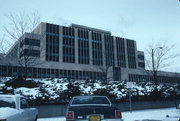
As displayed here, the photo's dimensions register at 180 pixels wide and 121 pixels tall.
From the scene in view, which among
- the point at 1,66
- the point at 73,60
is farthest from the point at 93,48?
the point at 1,66

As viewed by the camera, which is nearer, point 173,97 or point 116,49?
point 173,97

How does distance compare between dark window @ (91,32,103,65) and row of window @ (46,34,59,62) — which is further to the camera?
dark window @ (91,32,103,65)

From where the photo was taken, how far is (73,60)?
57.0 metres

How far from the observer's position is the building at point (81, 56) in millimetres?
50000

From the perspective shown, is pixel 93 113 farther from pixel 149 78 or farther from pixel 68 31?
pixel 149 78

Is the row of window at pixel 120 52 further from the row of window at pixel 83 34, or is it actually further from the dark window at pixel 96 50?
the row of window at pixel 83 34

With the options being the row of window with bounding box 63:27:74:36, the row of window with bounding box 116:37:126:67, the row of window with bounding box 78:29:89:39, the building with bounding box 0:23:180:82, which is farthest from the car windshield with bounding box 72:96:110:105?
the row of window with bounding box 116:37:126:67

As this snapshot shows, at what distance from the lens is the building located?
50000 millimetres

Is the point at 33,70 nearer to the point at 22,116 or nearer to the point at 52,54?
the point at 52,54

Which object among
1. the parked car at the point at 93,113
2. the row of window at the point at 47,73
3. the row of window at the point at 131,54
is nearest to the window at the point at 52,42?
the row of window at the point at 47,73

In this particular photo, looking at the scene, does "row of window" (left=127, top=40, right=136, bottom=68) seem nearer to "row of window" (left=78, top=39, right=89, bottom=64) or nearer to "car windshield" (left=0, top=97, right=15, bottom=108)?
"row of window" (left=78, top=39, right=89, bottom=64)

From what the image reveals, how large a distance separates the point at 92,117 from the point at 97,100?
1.51m

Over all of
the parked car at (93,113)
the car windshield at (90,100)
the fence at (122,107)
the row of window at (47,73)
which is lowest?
the fence at (122,107)

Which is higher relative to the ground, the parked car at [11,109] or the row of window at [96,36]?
the row of window at [96,36]
